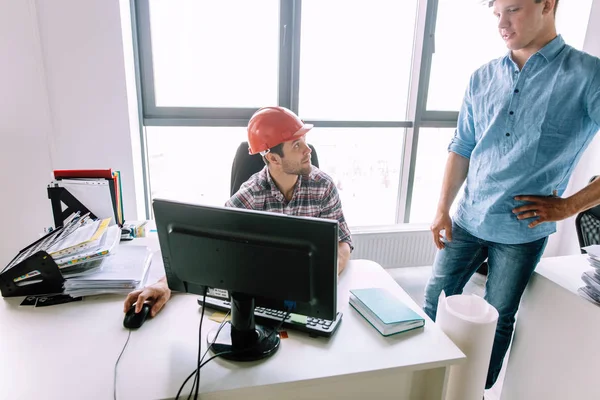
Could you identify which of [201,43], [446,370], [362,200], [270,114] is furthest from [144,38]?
[446,370]

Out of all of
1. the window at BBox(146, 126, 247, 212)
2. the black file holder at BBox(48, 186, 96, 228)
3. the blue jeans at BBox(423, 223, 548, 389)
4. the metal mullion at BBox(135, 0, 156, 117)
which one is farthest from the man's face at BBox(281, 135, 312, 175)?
the metal mullion at BBox(135, 0, 156, 117)

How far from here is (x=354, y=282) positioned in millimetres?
1273

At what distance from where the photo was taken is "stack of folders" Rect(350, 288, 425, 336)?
39.5 inches

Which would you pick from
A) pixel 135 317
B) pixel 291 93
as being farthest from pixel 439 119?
pixel 135 317

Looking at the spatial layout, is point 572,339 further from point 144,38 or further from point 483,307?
point 144,38

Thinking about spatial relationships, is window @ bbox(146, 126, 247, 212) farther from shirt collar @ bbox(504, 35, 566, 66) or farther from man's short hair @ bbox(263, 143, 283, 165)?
shirt collar @ bbox(504, 35, 566, 66)

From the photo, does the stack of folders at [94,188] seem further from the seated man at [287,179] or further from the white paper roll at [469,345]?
the white paper roll at [469,345]

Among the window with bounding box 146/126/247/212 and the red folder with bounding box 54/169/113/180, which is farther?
the window with bounding box 146/126/247/212

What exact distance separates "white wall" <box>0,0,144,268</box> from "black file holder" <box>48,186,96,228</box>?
0.65 metres

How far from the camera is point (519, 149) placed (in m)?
1.35

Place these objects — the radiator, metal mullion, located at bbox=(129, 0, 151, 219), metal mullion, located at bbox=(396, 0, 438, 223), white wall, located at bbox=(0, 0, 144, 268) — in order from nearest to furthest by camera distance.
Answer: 1. white wall, located at bbox=(0, 0, 144, 268)
2. metal mullion, located at bbox=(129, 0, 151, 219)
3. metal mullion, located at bbox=(396, 0, 438, 223)
4. the radiator

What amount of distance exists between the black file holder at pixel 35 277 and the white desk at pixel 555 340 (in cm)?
170

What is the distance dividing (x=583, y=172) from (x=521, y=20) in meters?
2.16

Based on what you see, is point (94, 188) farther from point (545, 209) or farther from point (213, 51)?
point (545, 209)
